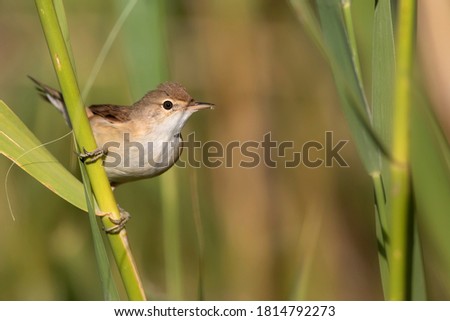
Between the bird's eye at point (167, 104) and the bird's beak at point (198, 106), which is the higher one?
the bird's eye at point (167, 104)

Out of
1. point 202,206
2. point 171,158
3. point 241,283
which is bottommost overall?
point 241,283

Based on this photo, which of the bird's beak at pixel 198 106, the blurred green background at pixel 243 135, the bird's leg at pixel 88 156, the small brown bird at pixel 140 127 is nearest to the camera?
the bird's leg at pixel 88 156

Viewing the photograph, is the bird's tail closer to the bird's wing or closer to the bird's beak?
the bird's wing

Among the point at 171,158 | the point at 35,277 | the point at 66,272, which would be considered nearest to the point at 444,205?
the point at 171,158

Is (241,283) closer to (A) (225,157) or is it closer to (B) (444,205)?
(A) (225,157)

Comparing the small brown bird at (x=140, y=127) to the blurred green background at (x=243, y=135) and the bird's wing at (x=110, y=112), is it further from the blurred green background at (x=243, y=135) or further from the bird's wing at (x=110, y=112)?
the blurred green background at (x=243, y=135)

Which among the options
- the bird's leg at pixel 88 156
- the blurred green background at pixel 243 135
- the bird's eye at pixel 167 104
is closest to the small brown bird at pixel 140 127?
the bird's eye at pixel 167 104
